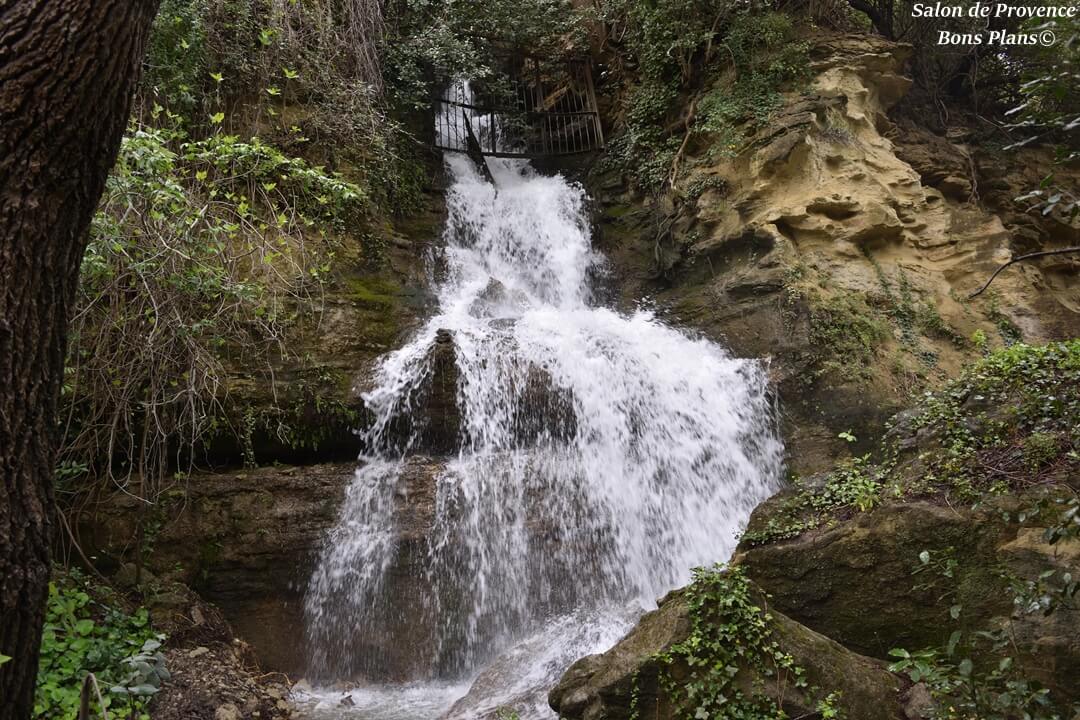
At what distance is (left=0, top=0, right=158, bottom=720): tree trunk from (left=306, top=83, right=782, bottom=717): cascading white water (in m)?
3.40

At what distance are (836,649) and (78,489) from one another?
225 inches

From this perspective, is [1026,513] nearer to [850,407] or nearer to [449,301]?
[850,407]

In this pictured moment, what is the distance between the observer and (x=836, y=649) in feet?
11.8

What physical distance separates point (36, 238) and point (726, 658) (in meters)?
3.49

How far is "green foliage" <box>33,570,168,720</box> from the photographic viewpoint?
3762 mm

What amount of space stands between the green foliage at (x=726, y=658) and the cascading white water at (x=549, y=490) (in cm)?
133

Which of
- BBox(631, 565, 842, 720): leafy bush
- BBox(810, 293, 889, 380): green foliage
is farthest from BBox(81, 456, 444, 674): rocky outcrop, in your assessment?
BBox(810, 293, 889, 380): green foliage

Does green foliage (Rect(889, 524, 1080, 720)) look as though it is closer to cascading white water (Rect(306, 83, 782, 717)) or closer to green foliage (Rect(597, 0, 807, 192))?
cascading white water (Rect(306, 83, 782, 717))

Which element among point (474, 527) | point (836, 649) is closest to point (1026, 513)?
point (836, 649)

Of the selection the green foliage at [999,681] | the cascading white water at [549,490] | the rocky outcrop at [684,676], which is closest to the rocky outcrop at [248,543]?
the cascading white water at [549,490]

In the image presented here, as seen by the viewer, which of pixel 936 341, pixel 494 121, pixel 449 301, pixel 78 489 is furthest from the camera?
pixel 494 121

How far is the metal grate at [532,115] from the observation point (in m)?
12.5

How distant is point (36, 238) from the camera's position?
71.0 inches

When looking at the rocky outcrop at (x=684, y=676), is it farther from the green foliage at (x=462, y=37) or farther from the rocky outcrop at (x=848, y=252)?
the green foliage at (x=462, y=37)
